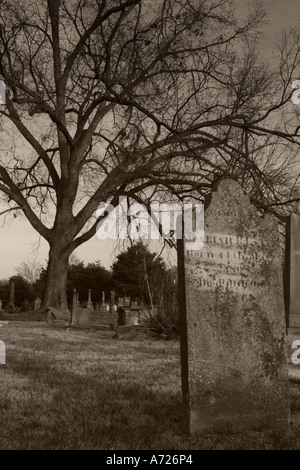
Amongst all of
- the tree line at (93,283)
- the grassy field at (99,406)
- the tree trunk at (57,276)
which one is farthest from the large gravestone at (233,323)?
the tree line at (93,283)

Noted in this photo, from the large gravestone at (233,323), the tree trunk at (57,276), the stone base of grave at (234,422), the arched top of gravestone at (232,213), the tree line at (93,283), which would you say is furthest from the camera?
the tree line at (93,283)

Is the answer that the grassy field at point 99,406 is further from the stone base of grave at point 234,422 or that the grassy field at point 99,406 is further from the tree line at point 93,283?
the tree line at point 93,283

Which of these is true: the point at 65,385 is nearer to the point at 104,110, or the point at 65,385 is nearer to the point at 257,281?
the point at 257,281

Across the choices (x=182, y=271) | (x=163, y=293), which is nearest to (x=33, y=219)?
(x=163, y=293)

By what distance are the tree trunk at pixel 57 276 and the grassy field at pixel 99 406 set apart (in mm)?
12638

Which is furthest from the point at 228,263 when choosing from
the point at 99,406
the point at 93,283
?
the point at 93,283

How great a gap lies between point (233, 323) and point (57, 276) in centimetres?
1771

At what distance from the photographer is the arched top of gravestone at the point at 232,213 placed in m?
5.35

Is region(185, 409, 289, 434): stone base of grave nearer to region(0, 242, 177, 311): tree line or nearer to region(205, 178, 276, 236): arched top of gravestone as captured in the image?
region(205, 178, 276, 236): arched top of gravestone

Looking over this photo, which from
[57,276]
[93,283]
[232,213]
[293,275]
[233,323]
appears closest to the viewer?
[233,323]

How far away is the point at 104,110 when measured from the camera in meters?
23.7

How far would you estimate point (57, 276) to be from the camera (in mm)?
22328

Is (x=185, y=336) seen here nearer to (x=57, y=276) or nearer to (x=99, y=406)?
(x=99, y=406)

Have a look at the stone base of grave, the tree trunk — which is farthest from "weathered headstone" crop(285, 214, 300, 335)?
the tree trunk
